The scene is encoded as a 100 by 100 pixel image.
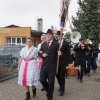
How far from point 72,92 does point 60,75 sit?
0.84 meters

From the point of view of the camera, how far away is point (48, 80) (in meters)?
11.1

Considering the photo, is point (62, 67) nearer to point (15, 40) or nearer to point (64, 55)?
point (64, 55)

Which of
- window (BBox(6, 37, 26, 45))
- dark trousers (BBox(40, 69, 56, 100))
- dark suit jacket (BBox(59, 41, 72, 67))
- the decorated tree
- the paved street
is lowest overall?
window (BBox(6, 37, 26, 45))

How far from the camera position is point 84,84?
1549cm

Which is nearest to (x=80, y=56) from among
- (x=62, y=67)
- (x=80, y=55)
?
(x=80, y=55)

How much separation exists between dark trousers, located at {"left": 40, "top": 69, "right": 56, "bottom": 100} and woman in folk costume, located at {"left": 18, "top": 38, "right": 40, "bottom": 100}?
382 mm

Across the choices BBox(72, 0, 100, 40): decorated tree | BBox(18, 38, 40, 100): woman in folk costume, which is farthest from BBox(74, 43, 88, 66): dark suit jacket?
BBox(72, 0, 100, 40): decorated tree

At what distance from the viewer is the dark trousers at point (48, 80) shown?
10938mm

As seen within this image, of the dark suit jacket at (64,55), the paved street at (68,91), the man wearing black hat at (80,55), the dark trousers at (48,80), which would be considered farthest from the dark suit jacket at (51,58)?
the man wearing black hat at (80,55)

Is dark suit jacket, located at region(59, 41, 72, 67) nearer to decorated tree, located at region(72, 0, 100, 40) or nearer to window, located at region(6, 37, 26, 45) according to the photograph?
decorated tree, located at region(72, 0, 100, 40)

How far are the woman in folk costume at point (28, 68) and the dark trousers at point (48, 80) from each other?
382mm

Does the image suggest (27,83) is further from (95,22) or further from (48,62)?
(95,22)

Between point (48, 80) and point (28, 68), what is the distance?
72 centimetres

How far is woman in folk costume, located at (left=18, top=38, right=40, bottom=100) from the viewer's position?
37.3ft
